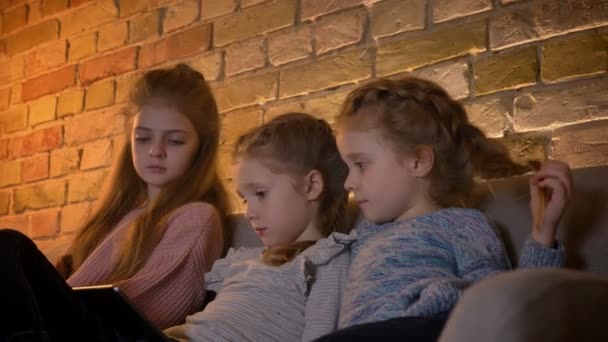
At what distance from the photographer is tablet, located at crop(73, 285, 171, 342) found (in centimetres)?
120

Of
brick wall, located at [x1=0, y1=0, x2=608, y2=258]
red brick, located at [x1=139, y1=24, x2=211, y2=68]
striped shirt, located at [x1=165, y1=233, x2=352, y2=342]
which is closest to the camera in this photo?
striped shirt, located at [x1=165, y1=233, x2=352, y2=342]

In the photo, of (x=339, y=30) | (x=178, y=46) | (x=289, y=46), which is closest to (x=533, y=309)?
(x=339, y=30)

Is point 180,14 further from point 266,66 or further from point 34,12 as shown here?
point 34,12

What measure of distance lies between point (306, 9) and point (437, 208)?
0.97m

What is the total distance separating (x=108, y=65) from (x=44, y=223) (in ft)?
1.95

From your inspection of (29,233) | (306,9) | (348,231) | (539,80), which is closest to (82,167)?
(29,233)

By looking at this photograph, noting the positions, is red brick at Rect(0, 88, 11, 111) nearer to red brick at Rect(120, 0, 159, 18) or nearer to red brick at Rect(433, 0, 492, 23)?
red brick at Rect(120, 0, 159, 18)

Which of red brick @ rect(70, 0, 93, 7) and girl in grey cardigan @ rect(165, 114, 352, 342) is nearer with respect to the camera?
girl in grey cardigan @ rect(165, 114, 352, 342)

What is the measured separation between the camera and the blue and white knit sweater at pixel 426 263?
3.70ft

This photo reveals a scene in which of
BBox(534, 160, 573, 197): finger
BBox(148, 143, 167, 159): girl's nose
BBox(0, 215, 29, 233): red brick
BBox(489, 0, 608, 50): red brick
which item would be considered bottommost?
BBox(0, 215, 29, 233): red brick

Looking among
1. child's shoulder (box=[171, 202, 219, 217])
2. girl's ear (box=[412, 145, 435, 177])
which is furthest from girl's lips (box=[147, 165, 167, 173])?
girl's ear (box=[412, 145, 435, 177])

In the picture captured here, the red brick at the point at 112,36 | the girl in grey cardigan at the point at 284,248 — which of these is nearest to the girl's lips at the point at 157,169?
the girl in grey cardigan at the point at 284,248

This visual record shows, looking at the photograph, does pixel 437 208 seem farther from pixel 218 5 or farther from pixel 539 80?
pixel 218 5

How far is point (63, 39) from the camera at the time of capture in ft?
9.51
